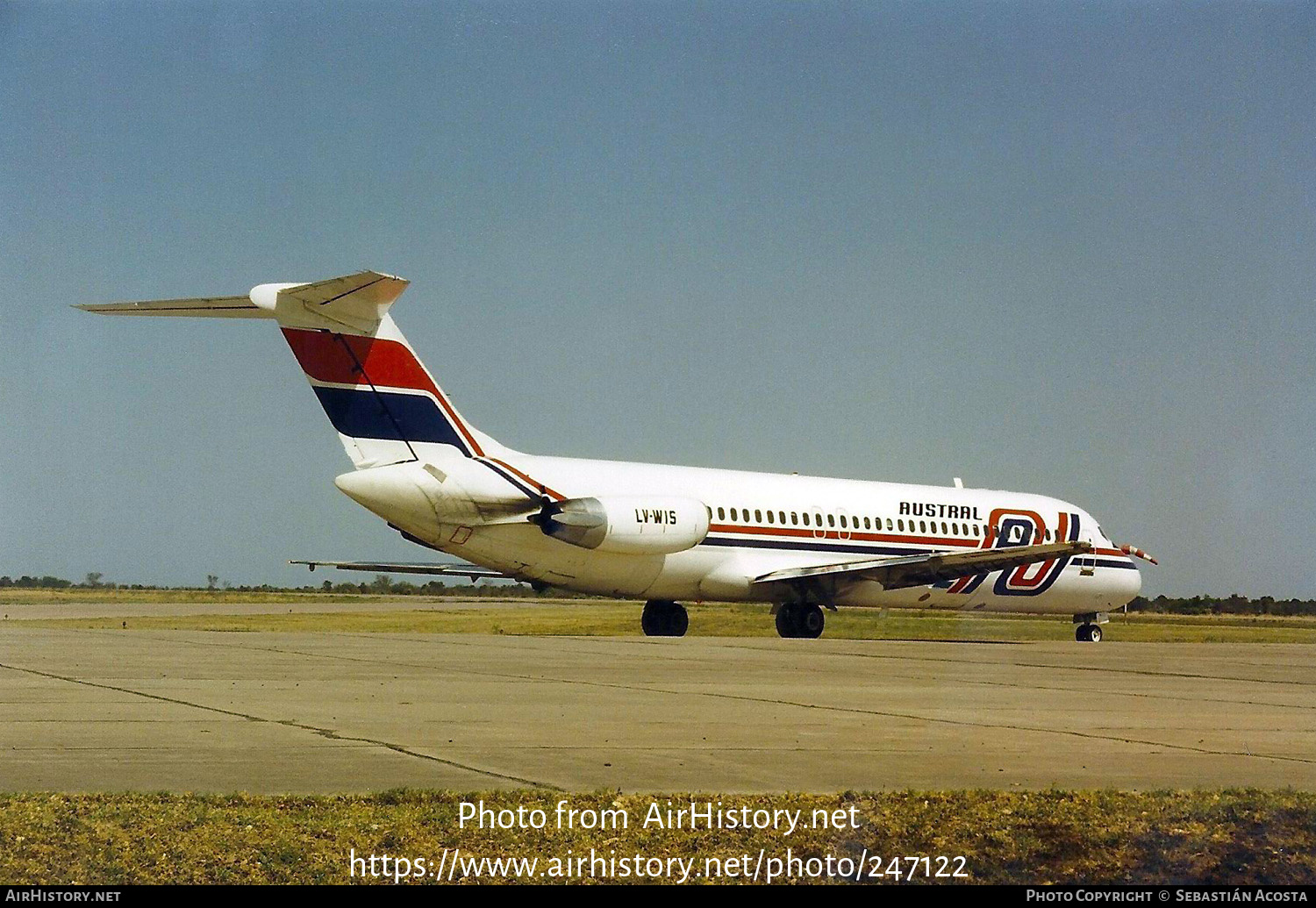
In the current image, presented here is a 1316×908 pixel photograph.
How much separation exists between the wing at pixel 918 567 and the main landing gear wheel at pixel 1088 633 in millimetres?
5144

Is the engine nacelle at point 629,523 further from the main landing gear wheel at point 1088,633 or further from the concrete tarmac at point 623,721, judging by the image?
the main landing gear wheel at point 1088,633

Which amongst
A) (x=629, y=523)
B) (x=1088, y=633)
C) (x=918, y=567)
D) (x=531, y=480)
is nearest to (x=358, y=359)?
(x=531, y=480)

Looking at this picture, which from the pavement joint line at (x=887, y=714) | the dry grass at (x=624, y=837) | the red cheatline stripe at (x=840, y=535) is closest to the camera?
the dry grass at (x=624, y=837)

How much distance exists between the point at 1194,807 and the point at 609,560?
20.8 m

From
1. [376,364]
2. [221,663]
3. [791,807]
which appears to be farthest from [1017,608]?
[791,807]

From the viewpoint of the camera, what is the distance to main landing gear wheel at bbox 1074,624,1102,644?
117 feet

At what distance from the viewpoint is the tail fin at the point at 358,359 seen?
22.9 m

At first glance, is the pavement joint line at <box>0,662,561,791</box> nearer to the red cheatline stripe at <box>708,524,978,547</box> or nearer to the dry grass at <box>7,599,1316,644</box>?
the dry grass at <box>7,599,1316,644</box>

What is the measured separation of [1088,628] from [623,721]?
2701cm

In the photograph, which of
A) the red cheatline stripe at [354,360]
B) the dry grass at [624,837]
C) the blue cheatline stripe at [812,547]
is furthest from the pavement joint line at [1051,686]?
the dry grass at [624,837]

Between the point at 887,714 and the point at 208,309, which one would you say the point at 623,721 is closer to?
the point at 887,714

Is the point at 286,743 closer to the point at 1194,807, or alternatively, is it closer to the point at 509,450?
the point at 1194,807

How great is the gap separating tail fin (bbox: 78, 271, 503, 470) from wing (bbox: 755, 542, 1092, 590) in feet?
29.7
